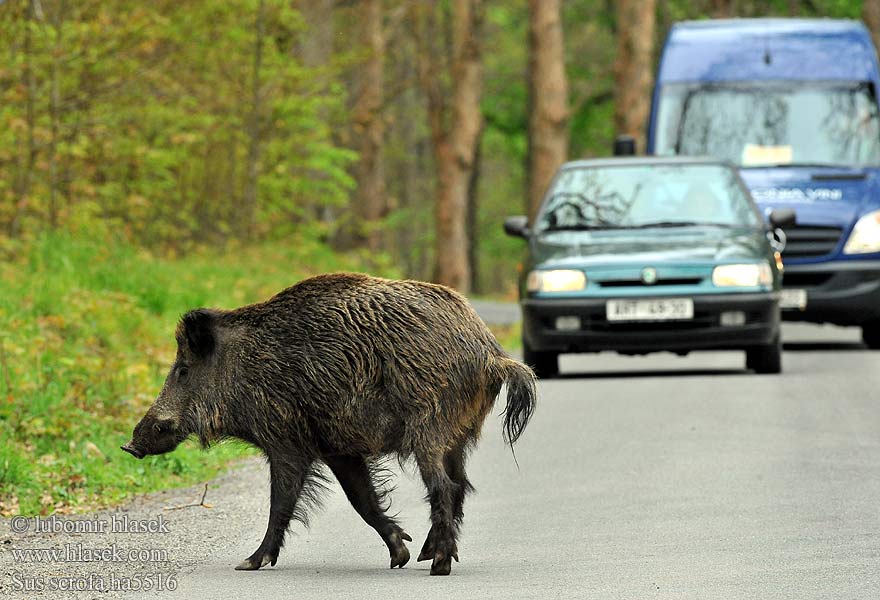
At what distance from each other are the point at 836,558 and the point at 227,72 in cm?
2082

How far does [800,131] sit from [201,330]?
42.0 feet

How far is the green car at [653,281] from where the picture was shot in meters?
15.4

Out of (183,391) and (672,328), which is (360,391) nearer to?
(183,391)

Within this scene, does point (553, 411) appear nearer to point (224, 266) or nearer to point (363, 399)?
point (363, 399)

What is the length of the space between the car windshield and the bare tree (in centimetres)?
1920

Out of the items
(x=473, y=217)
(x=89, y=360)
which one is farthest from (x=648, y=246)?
(x=473, y=217)

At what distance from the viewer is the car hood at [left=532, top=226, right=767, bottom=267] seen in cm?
1548

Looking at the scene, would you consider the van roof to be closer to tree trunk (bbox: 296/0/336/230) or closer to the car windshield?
the car windshield

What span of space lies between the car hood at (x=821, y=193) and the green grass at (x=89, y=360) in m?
5.73

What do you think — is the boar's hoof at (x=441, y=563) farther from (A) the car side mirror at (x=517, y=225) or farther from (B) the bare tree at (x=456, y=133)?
(B) the bare tree at (x=456, y=133)

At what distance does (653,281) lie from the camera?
50.4ft

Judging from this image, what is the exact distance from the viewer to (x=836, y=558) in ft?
25.0

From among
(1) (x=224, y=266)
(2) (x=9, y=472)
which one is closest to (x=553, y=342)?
(2) (x=9, y=472)

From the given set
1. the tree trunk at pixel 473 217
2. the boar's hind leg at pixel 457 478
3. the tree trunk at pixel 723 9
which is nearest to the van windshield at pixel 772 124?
the boar's hind leg at pixel 457 478
